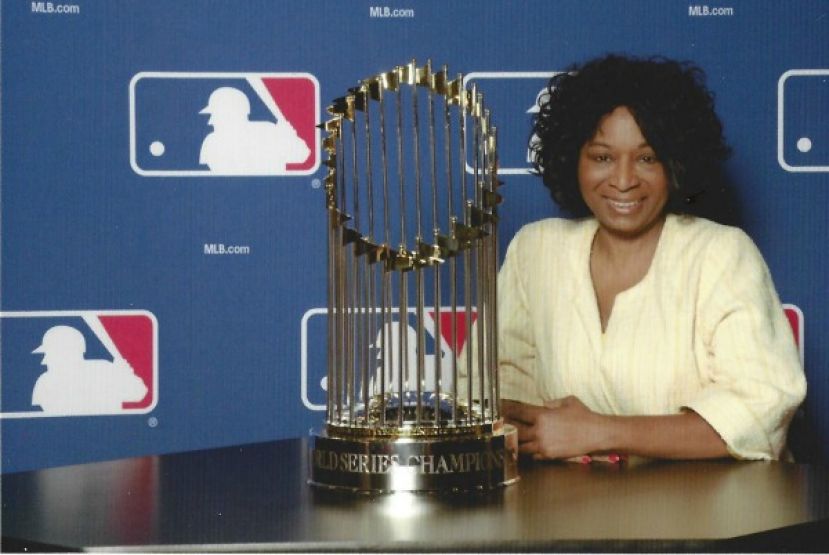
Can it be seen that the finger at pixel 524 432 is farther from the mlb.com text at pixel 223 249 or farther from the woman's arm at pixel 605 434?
the mlb.com text at pixel 223 249

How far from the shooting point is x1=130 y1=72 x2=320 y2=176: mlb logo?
273cm

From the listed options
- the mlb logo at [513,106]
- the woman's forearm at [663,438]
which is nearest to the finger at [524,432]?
the woman's forearm at [663,438]

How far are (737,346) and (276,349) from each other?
3.32ft

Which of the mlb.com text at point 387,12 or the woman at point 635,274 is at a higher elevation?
the mlb.com text at point 387,12

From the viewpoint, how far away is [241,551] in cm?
138

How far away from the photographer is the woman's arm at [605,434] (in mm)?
1940

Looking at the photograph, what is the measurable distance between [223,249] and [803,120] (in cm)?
120

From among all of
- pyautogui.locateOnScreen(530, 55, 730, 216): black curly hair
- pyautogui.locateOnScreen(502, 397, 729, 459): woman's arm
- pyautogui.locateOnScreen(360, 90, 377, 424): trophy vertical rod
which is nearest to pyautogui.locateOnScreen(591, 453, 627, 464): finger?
pyautogui.locateOnScreen(502, 397, 729, 459): woman's arm

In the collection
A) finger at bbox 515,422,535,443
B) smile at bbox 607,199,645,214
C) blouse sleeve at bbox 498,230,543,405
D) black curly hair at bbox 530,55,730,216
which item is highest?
black curly hair at bbox 530,55,730,216

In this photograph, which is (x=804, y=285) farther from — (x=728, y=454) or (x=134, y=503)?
(x=134, y=503)

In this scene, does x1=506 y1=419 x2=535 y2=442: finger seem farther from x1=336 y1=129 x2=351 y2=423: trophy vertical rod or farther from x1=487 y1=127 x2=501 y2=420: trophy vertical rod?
Result: x1=336 y1=129 x2=351 y2=423: trophy vertical rod

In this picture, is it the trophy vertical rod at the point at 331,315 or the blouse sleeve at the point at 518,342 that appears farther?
the blouse sleeve at the point at 518,342

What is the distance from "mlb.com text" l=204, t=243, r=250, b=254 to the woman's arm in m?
0.90

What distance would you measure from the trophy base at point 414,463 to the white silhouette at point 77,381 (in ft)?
3.80
